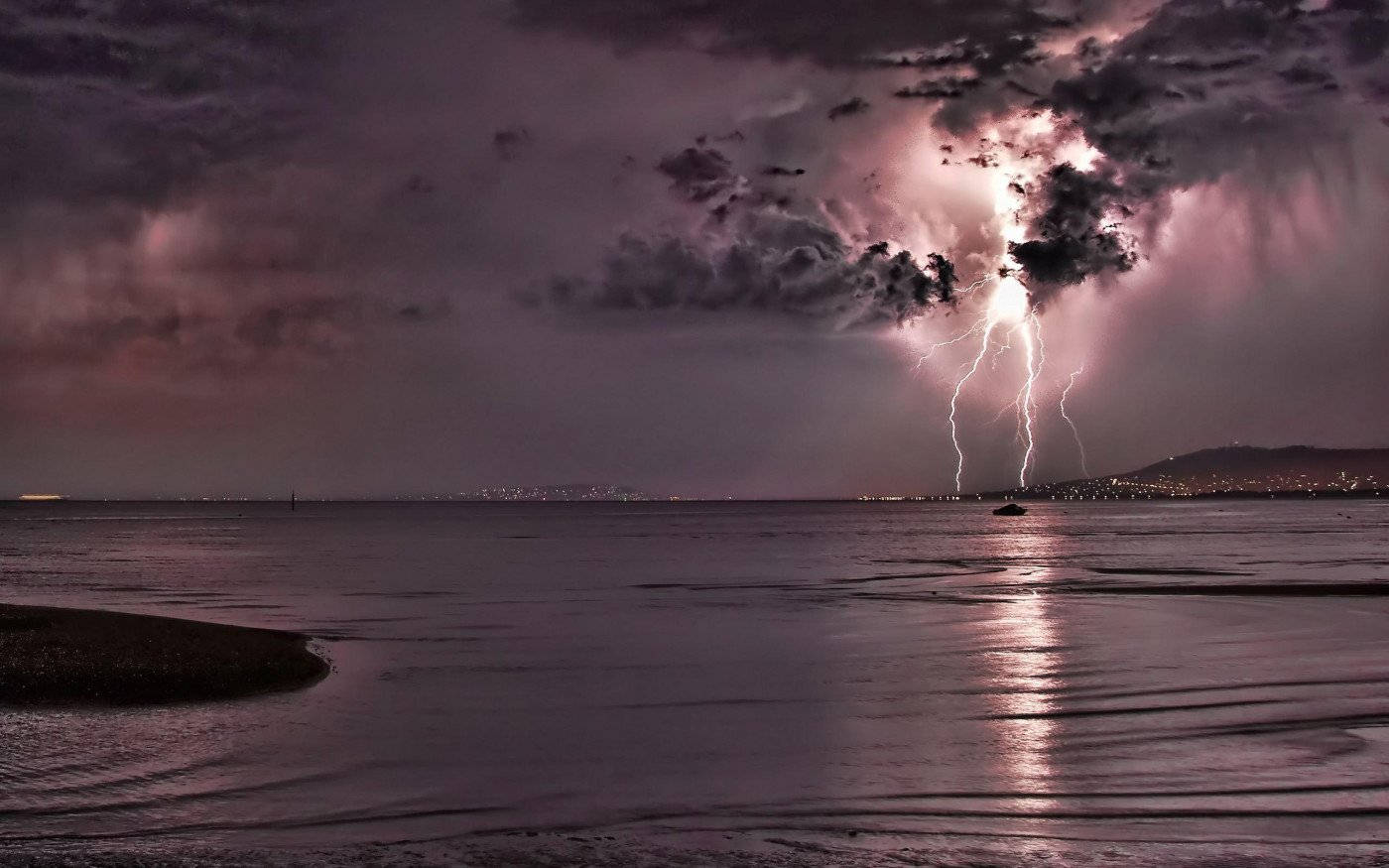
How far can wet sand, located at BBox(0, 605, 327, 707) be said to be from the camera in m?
18.5

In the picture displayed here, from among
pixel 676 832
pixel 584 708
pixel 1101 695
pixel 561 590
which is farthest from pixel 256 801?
pixel 561 590

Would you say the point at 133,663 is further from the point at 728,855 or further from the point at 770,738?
the point at 728,855

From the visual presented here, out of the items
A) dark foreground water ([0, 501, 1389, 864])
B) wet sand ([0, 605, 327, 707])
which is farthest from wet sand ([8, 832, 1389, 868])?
wet sand ([0, 605, 327, 707])

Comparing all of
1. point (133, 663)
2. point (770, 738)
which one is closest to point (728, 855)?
point (770, 738)

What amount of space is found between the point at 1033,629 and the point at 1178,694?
36.5 ft

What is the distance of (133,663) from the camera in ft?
66.4

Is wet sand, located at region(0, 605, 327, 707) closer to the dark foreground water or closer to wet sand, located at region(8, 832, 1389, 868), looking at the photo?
the dark foreground water

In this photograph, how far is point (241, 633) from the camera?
25.9m

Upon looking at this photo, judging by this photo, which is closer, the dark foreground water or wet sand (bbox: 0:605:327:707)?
the dark foreground water

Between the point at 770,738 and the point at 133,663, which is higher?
the point at 133,663

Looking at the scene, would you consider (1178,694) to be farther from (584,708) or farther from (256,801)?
(256,801)

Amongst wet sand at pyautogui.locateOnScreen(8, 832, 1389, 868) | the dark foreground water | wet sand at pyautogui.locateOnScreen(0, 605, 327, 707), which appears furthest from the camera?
wet sand at pyautogui.locateOnScreen(0, 605, 327, 707)

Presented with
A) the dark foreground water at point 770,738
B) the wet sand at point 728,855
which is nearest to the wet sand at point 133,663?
the dark foreground water at point 770,738

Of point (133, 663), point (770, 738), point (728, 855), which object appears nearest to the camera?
point (728, 855)
